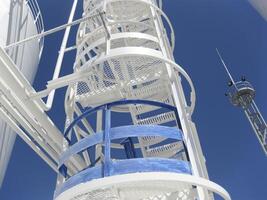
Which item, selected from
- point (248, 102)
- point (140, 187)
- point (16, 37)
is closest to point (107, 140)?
point (140, 187)

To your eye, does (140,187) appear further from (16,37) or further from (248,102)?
(248,102)

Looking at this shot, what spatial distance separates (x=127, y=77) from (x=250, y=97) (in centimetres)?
1174

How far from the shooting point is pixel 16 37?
30.6 feet

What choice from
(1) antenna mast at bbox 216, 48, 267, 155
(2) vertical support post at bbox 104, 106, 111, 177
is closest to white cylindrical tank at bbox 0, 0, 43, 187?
(2) vertical support post at bbox 104, 106, 111, 177

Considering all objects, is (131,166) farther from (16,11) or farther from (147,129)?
(16,11)

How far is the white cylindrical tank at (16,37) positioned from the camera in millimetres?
8734

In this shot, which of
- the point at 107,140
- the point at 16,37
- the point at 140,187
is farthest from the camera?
the point at 16,37

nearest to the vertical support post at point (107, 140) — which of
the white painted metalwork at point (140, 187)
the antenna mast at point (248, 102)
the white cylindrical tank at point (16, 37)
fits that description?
the white painted metalwork at point (140, 187)

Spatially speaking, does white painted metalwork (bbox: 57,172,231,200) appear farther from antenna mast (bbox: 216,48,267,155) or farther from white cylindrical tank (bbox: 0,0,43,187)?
antenna mast (bbox: 216,48,267,155)

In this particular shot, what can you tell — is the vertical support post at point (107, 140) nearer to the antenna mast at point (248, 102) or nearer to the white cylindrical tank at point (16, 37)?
the white cylindrical tank at point (16, 37)

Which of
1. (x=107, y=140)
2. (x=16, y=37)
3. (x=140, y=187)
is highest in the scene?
(x=16, y=37)

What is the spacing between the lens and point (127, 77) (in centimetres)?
775

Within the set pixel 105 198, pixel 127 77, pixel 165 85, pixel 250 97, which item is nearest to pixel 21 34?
pixel 127 77

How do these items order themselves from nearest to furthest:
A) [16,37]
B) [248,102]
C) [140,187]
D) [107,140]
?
[140,187], [107,140], [16,37], [248,102]
